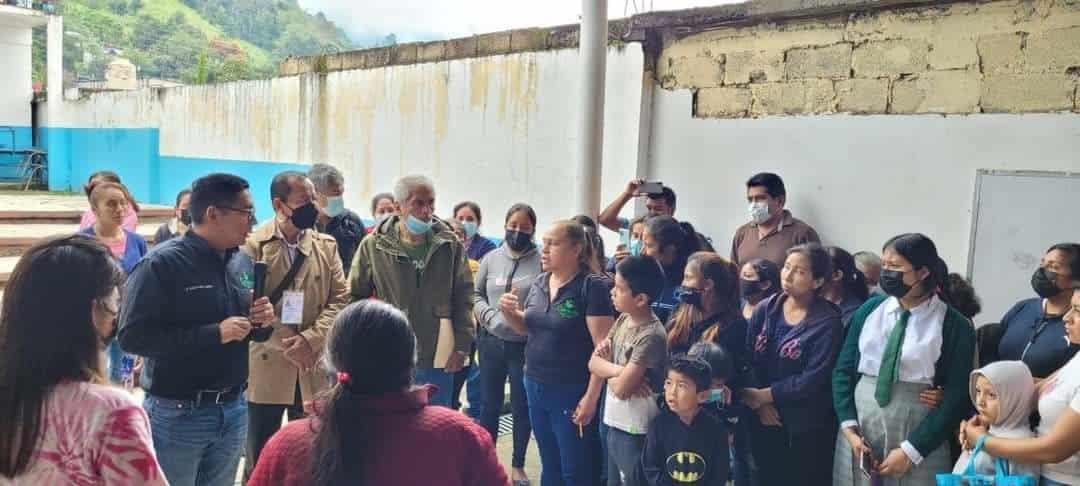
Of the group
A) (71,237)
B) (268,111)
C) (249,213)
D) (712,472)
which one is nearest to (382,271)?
(249,213)

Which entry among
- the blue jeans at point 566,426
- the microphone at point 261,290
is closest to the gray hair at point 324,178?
the microphone at point 261,290

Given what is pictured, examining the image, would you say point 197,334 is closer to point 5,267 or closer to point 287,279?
point 287,279

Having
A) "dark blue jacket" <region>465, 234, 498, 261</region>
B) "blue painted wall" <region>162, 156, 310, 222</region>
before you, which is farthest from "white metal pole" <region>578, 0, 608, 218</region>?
"blue painted wall" <region>162, 156, 310, 222</region>

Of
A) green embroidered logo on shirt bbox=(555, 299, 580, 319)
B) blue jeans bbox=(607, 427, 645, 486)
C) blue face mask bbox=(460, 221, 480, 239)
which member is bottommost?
blue jeans bbox=(607, 427, 645, 486)

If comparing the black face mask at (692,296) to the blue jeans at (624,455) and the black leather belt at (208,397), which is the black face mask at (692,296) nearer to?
the blue jeans at (624,455)

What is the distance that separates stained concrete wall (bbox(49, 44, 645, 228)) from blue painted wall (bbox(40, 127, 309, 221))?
63 mm

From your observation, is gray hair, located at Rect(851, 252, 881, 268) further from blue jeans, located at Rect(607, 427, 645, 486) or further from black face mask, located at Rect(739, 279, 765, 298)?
blue jeans, located at Rect(607, 427, 645, 486)

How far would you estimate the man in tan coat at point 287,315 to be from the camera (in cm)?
338

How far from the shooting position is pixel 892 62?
469 centimetres

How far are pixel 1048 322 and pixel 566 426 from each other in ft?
6.90

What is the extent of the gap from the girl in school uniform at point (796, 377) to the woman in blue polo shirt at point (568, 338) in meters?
0.71

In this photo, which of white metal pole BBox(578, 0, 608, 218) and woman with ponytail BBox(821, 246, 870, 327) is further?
white metal pole BBox(578, 0, 608, 218)

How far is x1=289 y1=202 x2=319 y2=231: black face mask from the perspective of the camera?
342cm

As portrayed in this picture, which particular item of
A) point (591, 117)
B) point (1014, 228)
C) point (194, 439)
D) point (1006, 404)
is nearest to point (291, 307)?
point (194, 439)
